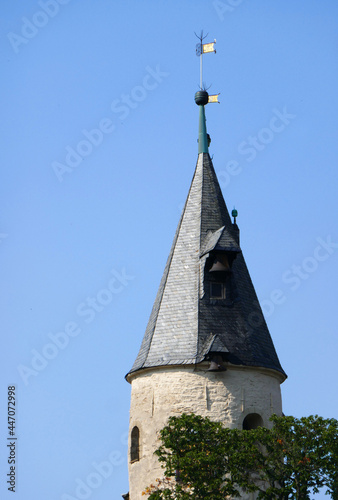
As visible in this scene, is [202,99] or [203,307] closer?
[203,307]

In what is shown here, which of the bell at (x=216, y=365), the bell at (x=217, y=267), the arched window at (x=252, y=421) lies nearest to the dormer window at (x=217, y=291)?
the bell at (x=217, y=267)

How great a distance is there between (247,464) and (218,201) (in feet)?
41.8

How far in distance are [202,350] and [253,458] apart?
6154 millimetres

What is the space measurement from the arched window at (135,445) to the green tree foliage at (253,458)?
5692mm

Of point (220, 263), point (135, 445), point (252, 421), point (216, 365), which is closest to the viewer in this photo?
point (216, 365)

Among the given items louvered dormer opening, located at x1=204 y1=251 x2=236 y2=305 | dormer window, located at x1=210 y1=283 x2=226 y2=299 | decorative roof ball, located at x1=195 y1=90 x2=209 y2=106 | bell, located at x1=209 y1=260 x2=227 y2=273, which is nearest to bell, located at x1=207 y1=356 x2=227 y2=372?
louvered dormer opening, located at x1=204 y1=251 x2=236 y2=305

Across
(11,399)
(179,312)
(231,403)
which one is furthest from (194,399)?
(11,399)

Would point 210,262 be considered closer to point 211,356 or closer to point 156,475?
Answer: point 211,356

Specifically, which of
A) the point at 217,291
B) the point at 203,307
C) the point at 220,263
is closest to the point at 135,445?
the point at 203,307

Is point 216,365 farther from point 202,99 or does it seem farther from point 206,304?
point 202,99

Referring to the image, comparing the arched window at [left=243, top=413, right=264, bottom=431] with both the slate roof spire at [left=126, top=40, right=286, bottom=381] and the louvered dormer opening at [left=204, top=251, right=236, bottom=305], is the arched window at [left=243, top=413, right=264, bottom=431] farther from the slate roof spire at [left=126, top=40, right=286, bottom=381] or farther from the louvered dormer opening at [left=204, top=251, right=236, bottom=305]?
the louvered dormer opening at [left=204, top=251, right=236, bottom=305]

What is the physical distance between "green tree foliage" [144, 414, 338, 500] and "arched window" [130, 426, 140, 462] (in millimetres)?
5692

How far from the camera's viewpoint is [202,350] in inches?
1287

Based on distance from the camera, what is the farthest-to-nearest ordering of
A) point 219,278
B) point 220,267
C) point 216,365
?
1. point 219,278
2. point 220,267
3. point 216,365
